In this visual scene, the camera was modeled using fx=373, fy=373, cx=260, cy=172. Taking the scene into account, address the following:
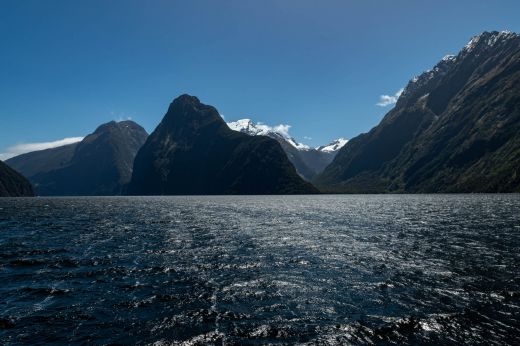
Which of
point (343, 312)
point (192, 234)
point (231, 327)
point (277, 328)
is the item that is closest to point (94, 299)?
point (231, 327)

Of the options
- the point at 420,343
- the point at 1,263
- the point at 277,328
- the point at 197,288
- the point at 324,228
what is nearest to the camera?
the point at 420,343

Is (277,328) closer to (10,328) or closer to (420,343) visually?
(420,343)

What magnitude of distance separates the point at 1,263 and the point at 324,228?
2369 inches

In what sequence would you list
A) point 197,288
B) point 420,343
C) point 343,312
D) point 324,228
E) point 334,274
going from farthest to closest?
1. point 324,228
2. point 334,274
3. point 197,288
4. point 343,312
5. point 420,343

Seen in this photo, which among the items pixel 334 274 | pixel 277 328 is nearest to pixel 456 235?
pixel 334 274

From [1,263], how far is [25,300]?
18586mm

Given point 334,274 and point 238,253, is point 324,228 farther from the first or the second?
point 334,274

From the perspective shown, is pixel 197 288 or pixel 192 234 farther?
pixel 192 234

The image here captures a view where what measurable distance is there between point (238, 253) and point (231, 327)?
2762 centimetres

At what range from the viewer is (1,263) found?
45.4 metres

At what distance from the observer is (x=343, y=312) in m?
28.1

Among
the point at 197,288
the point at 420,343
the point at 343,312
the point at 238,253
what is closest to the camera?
the point at 420,343

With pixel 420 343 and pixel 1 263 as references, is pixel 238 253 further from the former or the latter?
pixel 420 343

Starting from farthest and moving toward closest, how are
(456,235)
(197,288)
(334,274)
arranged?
(456,235), (334,274), (197,288)
